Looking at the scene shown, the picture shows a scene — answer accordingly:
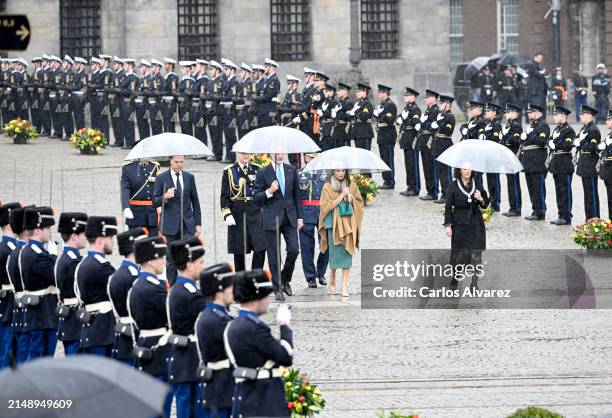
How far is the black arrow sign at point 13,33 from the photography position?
399 inches

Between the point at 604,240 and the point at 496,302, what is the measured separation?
3013 mm

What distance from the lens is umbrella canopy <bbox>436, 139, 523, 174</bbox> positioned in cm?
1848

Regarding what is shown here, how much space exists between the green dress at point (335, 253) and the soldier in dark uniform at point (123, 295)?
6.22 m

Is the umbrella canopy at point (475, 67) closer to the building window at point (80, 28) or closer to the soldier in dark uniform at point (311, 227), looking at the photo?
the building window at point (80, 28)

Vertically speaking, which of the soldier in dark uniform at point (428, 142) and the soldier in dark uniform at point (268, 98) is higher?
the soldier in dark uniform at point (268, 98)

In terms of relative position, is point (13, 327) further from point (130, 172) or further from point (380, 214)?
point (380, 214)

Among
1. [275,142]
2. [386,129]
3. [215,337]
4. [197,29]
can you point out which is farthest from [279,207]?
[197,29]

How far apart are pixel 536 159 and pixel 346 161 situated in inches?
281

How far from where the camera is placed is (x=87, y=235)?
1271 centimetres

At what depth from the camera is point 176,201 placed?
1789 centimetres

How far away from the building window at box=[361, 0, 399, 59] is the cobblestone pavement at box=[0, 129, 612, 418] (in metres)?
22.0

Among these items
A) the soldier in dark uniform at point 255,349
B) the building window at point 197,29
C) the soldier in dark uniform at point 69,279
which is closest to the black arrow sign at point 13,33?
the soldier in dark uniform at point 255,349

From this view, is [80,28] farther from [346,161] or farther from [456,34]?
[346,161]

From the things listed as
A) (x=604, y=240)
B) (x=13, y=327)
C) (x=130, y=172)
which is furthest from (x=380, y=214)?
(x=13, y=327)
